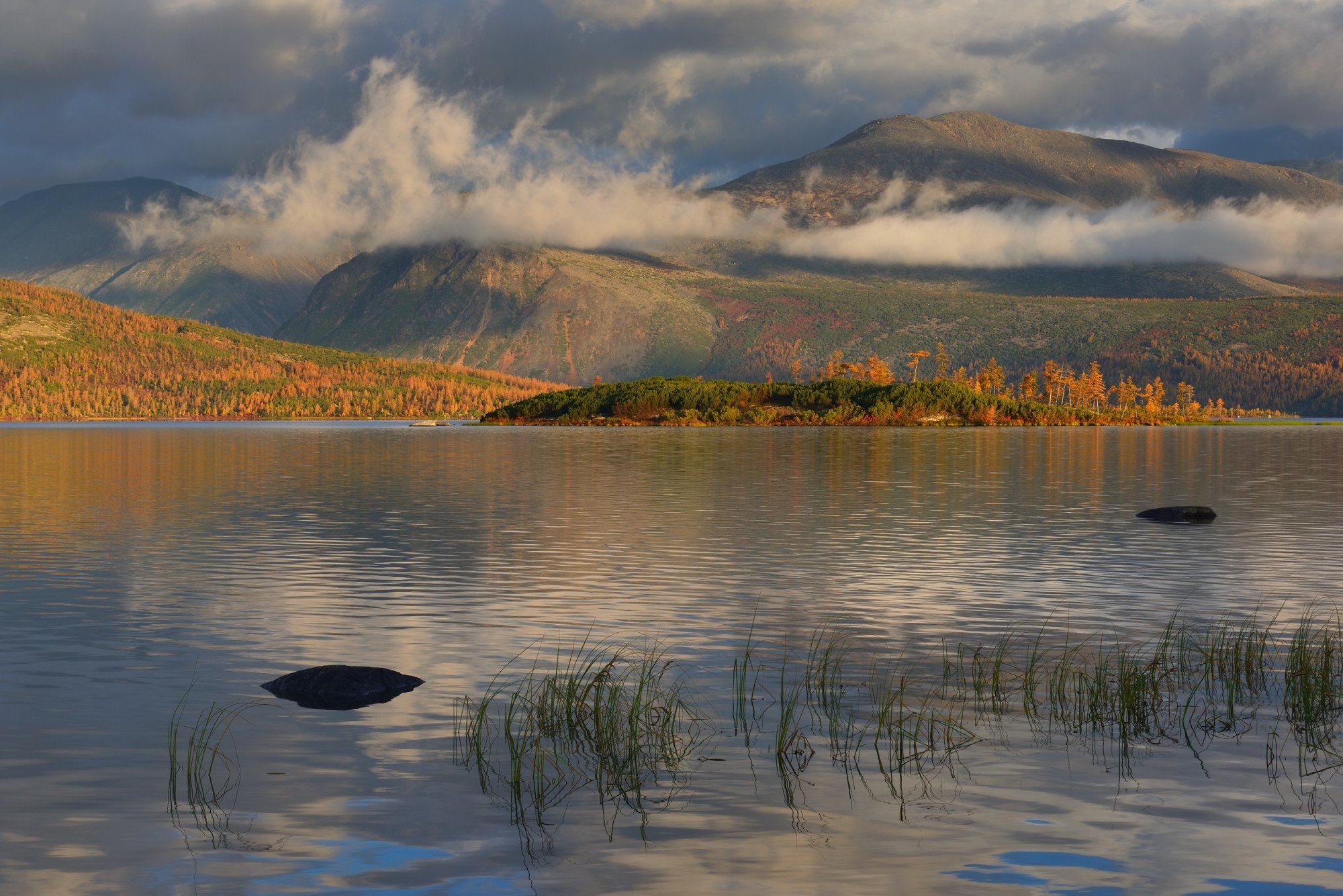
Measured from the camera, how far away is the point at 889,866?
18078mm

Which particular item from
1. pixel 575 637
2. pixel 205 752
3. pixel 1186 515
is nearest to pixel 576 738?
pixel 205 752

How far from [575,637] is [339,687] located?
915cm

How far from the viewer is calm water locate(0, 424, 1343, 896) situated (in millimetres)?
18219

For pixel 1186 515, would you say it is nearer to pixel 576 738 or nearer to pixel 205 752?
pixel 576 738

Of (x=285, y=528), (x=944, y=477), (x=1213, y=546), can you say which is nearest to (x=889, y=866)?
(x=1213, y=546)

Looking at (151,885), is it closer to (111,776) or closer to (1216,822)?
(111,776)

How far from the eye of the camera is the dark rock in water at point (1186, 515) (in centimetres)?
7050

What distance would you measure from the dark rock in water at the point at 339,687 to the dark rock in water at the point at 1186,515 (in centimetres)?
5255

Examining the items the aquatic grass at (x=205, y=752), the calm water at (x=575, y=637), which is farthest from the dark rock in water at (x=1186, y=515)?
the aquatic grass at (x=205, y=752)

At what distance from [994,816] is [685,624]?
61.4 feet

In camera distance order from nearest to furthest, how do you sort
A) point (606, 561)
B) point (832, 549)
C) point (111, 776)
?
point (111, 776) → point (606, 561) → point (832, 549)

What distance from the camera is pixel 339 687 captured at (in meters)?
27.8

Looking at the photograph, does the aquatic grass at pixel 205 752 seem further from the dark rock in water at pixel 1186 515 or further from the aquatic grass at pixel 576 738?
the dark rock in water at pixel 1186 515

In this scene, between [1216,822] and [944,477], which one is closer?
[1216,822]
